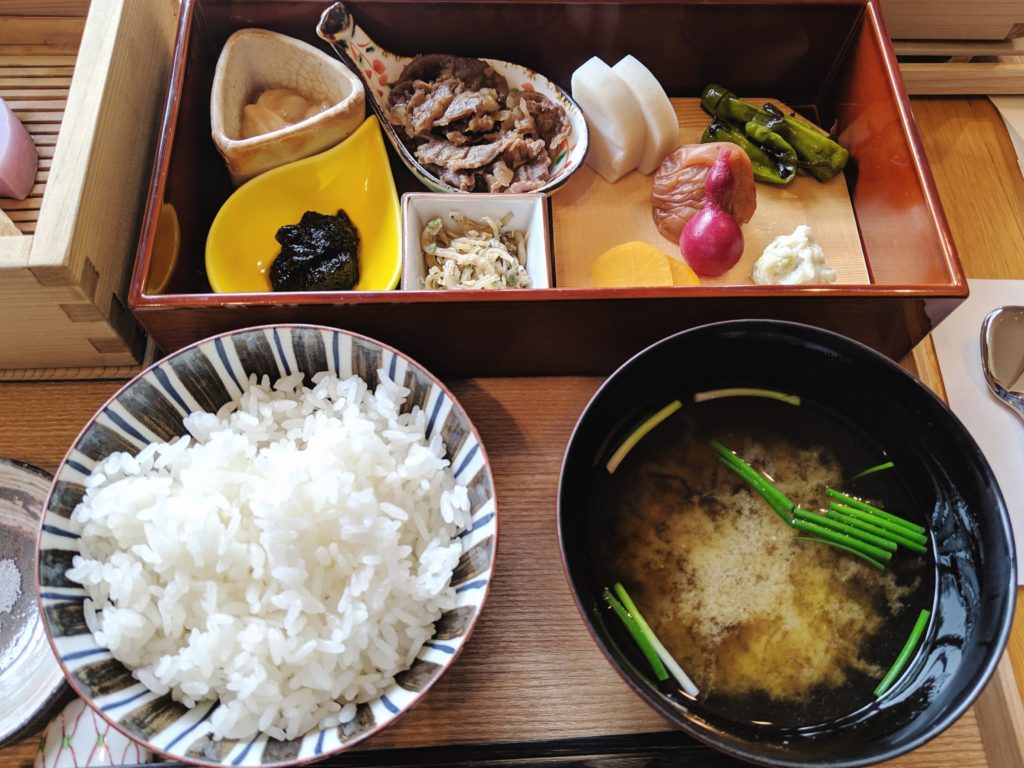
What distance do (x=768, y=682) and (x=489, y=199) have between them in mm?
1097

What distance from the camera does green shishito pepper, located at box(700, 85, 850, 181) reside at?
1.90 meters

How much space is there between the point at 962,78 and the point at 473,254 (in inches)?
57.5

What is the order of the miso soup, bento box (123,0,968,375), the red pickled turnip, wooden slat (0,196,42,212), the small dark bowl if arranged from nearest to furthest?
1. the small dark bowl
2. the miso soup
3. bento box (123,0,968,375)
4. wooden slat (0,196,42,212)
5. the red pickled turnip

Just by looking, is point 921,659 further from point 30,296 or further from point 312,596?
point 30,296

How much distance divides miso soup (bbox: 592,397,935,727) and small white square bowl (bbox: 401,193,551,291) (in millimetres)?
451

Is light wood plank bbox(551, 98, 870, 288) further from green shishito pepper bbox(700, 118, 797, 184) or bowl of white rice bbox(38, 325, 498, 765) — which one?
bowl of white rice bbox(38, 325, 498, 765)

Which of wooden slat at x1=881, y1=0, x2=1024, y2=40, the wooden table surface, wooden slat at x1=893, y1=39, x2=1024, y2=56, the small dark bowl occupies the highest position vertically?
wooden slat at x1=881, y1=0, x2=1024, y2=40

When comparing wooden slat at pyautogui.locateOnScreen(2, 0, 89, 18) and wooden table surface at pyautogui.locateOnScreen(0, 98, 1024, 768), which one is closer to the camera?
wooden table surface at pyautogui.locateOnScreen(0, 98, 1024, 768)

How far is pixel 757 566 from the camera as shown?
1.39 meters

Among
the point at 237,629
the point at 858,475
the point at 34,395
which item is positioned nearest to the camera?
the point at 237,629

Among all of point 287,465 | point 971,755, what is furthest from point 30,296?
point 971,755

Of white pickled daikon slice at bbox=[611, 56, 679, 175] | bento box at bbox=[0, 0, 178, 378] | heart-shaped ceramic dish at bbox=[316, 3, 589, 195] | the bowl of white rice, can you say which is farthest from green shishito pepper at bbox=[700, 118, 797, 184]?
bento box at bbox=[0, 0, 178, 378]

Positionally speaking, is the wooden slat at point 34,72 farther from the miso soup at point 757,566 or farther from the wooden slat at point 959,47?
the wooden slat at point 959,47

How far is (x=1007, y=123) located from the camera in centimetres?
209
